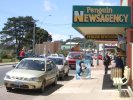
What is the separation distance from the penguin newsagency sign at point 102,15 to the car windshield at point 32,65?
8.19 feet

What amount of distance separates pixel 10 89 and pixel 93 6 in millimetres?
5125

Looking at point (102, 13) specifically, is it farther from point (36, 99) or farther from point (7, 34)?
point (7, 34)

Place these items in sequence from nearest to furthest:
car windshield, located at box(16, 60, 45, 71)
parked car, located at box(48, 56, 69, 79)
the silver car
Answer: the silver car, car windshield, located at box(16, 60, 45, 71), parked car, located at box(48, 56, 69, 79)

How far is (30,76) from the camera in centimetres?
1633

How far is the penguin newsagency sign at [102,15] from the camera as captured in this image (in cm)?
1758

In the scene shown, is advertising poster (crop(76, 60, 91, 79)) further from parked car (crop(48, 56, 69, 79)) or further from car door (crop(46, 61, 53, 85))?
car door (crop(46, 61, 53, 85))

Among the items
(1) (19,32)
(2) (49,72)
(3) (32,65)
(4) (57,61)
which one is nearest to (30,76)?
(3) (32,65)

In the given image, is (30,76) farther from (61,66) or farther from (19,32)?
(19,32)

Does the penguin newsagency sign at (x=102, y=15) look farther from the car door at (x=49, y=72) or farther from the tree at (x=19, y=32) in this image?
the tree at (x=19, y=32)

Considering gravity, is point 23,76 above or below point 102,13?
below

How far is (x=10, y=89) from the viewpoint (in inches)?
672

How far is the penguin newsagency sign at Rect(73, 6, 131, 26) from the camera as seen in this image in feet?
57.7

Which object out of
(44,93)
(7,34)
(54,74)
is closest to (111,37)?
(54,74)

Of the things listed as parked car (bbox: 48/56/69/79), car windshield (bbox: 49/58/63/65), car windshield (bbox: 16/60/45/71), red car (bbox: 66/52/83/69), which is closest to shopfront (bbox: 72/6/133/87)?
car windshield (bbox: 16/60/45/71)
